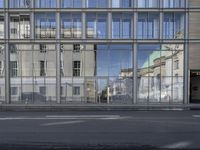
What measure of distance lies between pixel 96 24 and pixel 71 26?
2.65 metres

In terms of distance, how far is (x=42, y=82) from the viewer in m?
40.9

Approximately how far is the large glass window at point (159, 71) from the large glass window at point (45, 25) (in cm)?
943

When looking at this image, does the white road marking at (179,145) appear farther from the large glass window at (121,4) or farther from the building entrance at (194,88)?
the building entrance at (194,88)

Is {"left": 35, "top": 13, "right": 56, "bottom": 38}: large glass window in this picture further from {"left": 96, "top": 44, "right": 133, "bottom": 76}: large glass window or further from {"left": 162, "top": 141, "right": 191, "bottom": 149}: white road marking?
{"left": 162, "top": 141, "right": 191, "bottom": 149}: white road marking

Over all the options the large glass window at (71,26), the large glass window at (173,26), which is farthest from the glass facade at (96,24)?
the large glass window at (173,26)

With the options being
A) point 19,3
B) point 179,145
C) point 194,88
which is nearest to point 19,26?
point 19,3

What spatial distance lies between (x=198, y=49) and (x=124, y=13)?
8552 millimetres

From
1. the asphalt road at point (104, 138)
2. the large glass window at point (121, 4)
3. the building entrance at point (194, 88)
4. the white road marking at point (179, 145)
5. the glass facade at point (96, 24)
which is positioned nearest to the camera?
the asphalt road at point (104, 138)

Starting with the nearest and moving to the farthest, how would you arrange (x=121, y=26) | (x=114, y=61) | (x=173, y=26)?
1. (x=114, y=61)
2. (x=173, y=26)
3. (x=121, y=26)

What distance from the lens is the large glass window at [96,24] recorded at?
41.0 metres

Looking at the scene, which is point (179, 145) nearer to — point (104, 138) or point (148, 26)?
point (104, 138)

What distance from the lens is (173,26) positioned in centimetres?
4088

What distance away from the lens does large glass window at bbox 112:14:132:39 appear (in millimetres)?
40969

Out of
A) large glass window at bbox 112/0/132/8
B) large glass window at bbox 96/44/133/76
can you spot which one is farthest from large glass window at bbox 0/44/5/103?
large glass window at bbox 112/0/132/8
